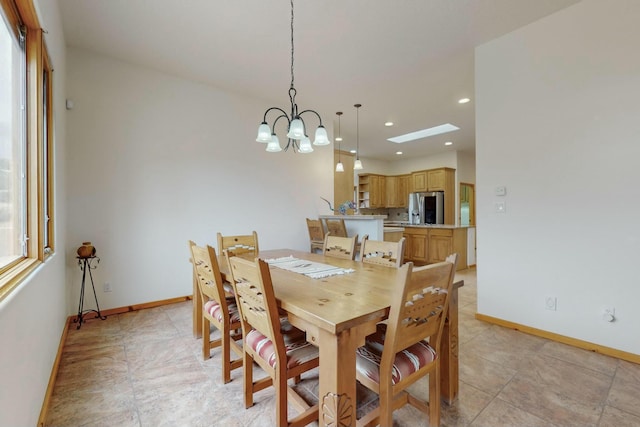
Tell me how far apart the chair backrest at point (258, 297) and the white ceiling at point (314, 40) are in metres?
2.12

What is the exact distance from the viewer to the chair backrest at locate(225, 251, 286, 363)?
4.17 feet

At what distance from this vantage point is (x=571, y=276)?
95.4 inches

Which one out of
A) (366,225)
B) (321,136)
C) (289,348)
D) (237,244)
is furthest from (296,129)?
(366,225)

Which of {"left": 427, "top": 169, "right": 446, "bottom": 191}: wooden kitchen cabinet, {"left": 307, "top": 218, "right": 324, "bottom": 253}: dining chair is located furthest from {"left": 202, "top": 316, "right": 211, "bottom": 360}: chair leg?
{"left": 427, "top": 169, "right": 446, "bottom": 191}: wooden kitchen cabinet

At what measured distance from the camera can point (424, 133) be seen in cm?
584

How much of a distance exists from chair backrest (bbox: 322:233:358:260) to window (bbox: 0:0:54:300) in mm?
1984

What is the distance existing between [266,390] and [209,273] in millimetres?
808

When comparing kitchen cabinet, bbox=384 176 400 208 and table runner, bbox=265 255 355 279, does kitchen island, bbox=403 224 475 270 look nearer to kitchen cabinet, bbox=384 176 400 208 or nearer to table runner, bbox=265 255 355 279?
kitchen cabinet, bbox=384 176 400 208

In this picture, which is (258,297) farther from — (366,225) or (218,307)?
(366,225)

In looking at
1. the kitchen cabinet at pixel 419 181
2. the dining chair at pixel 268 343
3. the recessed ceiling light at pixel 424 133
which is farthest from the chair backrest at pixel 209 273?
the kitchen cabinet at pixel 419 181

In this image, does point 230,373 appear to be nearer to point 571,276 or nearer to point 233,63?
point 571,276

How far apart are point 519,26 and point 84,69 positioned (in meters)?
4.22

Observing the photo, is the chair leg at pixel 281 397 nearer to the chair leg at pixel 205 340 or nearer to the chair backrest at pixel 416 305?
the chair backrest at pixel 416 305

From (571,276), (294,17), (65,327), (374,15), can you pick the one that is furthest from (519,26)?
(65,327)
